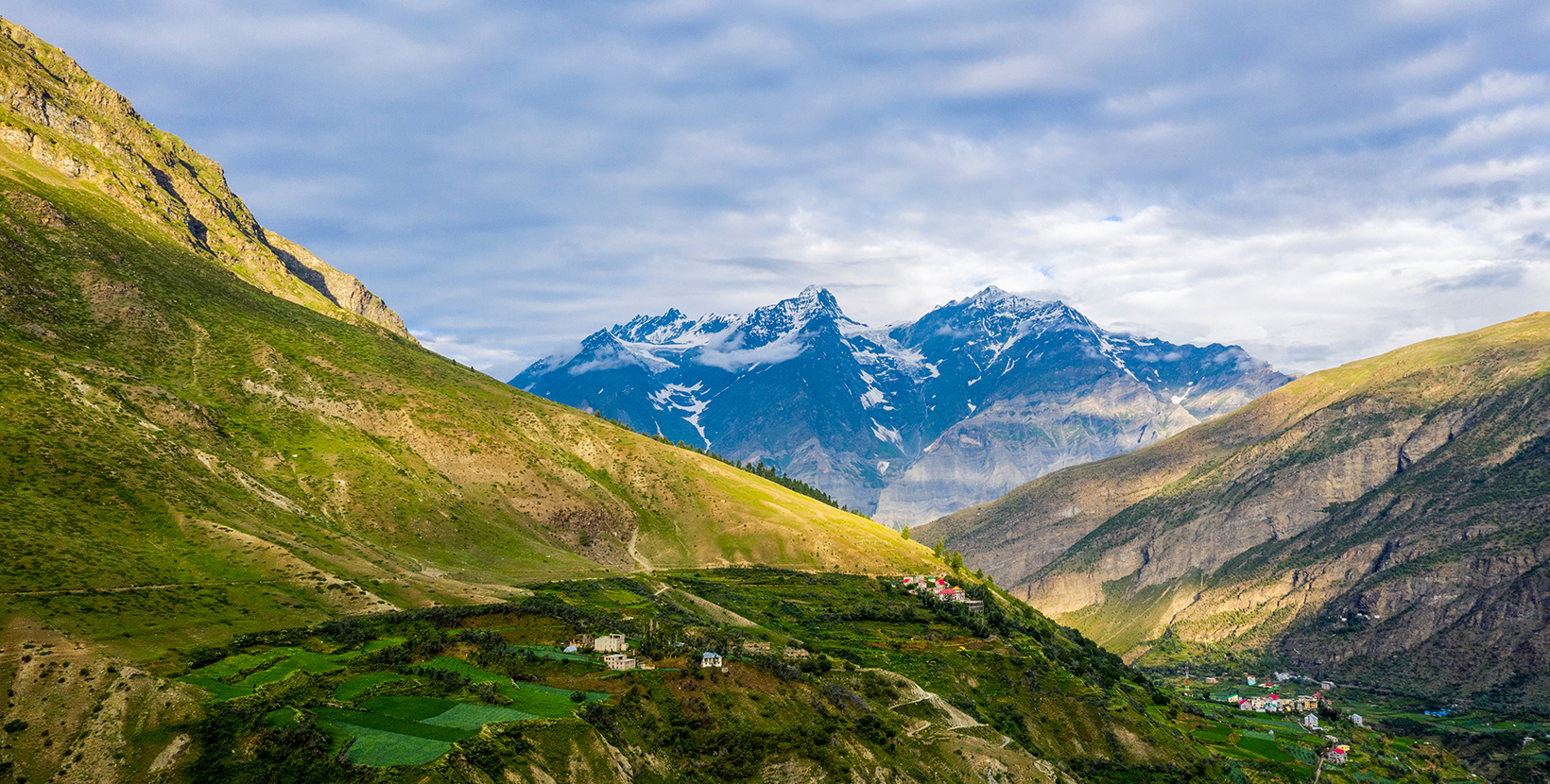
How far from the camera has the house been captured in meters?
95.9

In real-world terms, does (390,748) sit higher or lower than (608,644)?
lower

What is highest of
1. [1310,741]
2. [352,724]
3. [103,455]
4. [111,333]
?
[111,333]

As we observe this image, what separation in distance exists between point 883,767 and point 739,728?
54.0 ft

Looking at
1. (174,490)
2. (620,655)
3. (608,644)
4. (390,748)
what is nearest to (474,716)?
(390,748)

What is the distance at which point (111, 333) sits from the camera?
17612 centimetres

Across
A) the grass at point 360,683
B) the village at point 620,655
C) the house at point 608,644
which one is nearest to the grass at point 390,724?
the grass at point 360,683

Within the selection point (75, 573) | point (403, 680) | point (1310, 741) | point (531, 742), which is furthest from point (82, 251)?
point (1310, 741)

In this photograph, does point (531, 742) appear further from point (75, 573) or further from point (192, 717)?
point (75, 573)

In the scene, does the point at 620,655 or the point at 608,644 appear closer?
the point at 620,655

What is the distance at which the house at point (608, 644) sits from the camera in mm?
95938

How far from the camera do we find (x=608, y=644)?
96688 millimetres

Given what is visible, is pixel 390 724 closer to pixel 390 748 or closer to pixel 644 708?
pixel 390 748

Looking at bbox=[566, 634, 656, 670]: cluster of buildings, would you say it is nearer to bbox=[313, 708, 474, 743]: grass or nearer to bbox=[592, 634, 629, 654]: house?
bbox=[592, 634, 629, 654]: house

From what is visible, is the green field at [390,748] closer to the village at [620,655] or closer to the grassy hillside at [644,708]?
the grassy hillside at [644,708]
